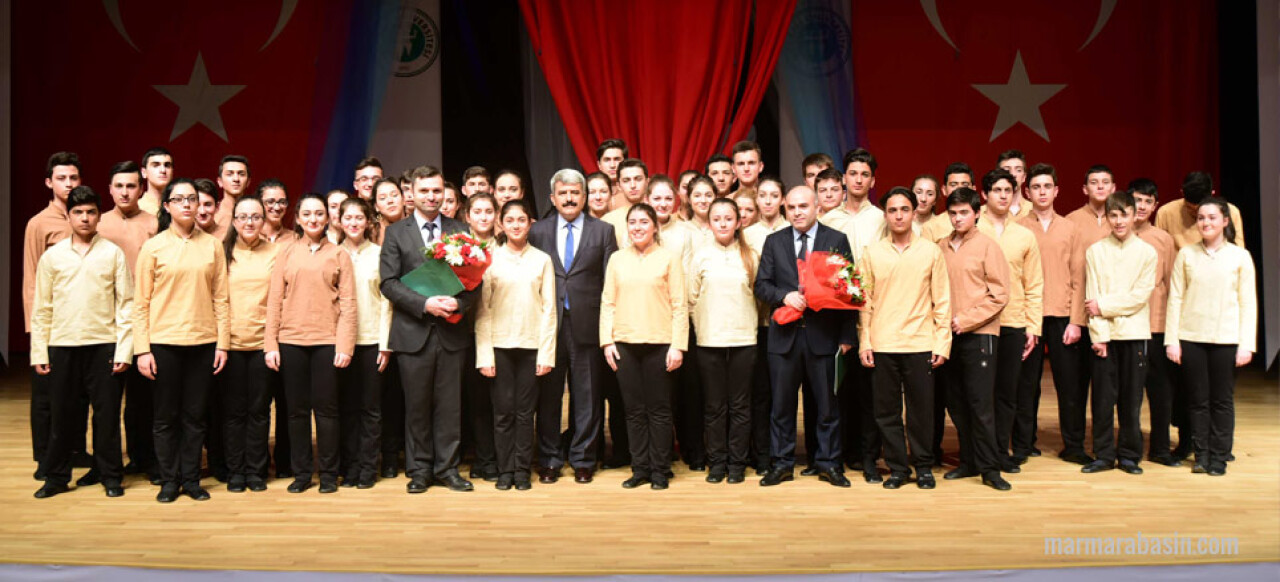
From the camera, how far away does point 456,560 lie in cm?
313

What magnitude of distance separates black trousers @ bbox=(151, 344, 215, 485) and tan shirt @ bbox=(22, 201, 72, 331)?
896 mm

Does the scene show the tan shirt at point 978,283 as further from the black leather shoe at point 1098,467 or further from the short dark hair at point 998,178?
the black leather shoe at point 1098,467

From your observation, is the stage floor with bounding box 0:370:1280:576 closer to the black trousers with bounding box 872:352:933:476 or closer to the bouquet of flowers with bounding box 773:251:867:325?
the black trousers with bounding box 872:352:933:476

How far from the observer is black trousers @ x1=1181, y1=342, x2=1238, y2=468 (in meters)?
4.23

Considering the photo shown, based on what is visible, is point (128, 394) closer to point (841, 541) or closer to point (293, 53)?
point (841, 541)

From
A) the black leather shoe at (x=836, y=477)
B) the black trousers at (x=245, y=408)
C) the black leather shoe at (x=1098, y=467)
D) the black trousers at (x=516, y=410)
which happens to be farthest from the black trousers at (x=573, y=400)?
the black leather shoe at (x=1098, y=467)

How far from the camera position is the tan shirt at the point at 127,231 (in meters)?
4.29

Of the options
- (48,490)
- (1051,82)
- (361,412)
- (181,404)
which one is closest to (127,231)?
(181,404)

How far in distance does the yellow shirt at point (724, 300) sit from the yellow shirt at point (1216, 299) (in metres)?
1.97

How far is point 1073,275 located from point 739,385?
175 centimetres

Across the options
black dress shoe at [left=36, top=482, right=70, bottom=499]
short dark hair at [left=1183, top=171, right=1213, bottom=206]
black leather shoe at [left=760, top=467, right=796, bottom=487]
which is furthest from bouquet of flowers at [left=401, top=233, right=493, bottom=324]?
short dark hair at [left=1183, top=171, right=1213, bottom=206]

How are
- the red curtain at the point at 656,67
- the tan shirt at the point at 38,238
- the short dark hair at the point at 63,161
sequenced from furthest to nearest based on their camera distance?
the red curtain at the point at 656,67, the short dark hair at the point at 63,161, the tan shirt at the point at 38,238

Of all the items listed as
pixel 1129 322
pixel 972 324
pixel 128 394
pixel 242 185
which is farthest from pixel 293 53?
pixel 1129 322

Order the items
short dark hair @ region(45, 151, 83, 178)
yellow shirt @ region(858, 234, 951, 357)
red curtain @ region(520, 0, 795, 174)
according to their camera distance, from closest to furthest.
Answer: yellow shirt @ region(858, 234, 951, 357), short dark hair @ region(45, 151, 83, 178), red curtain @ region(520, 0, 795, 174)
